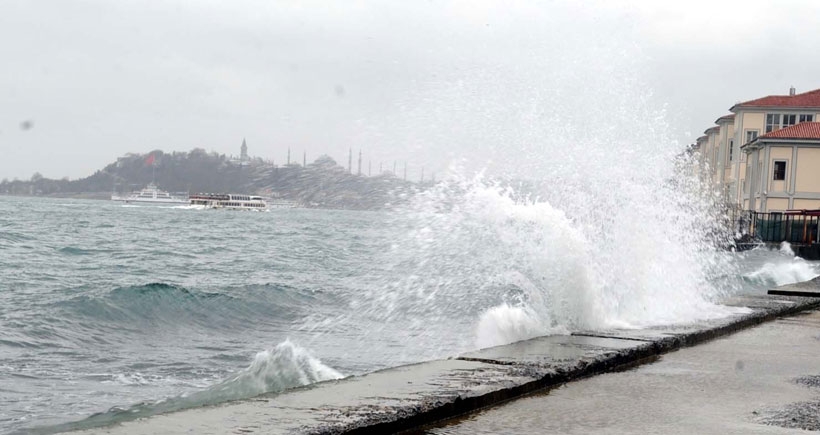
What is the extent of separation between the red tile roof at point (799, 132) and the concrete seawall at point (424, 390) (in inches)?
2187

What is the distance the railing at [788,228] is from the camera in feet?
176

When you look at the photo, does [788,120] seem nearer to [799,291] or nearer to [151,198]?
[799,291]

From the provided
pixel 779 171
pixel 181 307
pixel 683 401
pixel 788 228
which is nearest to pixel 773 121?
pixel 779 171

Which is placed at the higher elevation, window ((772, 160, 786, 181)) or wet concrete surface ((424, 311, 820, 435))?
window ((772, 160, 786, 181))

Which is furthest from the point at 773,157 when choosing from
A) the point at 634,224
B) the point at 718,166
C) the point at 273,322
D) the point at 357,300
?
the point at 634,224

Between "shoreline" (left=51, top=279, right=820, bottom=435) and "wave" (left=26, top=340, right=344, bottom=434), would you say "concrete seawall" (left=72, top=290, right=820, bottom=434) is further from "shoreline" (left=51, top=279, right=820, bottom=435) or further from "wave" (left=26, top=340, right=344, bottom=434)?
"wave" (left=26, top=340, right=344, bottom=434)

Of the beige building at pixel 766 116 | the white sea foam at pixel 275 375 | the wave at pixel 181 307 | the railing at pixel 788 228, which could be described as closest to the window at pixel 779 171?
the railing at pixel 788 228

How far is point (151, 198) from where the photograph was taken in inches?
6594

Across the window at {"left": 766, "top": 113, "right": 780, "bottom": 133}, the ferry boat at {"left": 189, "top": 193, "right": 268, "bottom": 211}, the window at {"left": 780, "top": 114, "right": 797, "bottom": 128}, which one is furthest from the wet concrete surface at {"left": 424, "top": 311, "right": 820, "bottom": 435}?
the ferry boat at {"left": 189, "top": 193, "right": 268, "bottom": 211}

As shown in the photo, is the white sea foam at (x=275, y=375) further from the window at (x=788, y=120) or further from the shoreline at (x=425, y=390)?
the window at (x=788, y=120)

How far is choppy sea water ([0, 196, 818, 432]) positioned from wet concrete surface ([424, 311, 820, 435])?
1770 mm

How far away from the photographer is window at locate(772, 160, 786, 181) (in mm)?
59906

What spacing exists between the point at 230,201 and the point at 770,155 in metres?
107

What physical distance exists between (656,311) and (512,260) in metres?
1.60
